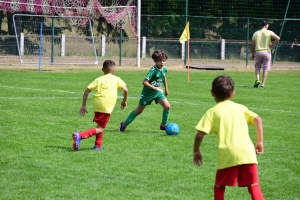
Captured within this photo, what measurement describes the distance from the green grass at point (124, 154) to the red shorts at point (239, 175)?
134 cm

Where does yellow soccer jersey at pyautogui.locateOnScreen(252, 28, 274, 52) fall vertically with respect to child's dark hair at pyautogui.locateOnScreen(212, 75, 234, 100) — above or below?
above

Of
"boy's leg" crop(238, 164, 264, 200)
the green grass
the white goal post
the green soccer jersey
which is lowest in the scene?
the green grass

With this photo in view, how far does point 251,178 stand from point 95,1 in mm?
27210

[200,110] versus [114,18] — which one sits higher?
[114,18]

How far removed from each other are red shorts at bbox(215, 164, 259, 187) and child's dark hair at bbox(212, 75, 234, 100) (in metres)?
0.65

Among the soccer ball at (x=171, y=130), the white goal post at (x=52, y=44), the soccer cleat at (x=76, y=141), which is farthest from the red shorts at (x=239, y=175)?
the white goal post at (x=52, y=44)

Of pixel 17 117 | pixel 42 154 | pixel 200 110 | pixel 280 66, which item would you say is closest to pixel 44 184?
pixel 42 154

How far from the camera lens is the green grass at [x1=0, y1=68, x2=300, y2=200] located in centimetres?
768

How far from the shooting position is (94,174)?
8430mm

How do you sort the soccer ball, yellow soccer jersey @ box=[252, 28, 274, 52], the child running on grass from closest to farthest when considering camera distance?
the soccer ball < the child running on grass < yellow soccer jersey @ box=[252, 28, 274, 52]

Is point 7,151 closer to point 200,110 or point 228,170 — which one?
point 228,170

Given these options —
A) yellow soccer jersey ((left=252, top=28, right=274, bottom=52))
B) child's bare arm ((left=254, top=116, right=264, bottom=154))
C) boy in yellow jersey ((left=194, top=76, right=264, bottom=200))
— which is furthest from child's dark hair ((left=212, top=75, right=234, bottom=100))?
yellow soccer jersey ((left=252, top=28, right=274, bottom=52))

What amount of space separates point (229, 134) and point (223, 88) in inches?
16.4

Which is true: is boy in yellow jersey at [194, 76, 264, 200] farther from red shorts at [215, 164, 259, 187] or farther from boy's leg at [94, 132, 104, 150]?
boy's leg at [94, 132, 104, 150]
